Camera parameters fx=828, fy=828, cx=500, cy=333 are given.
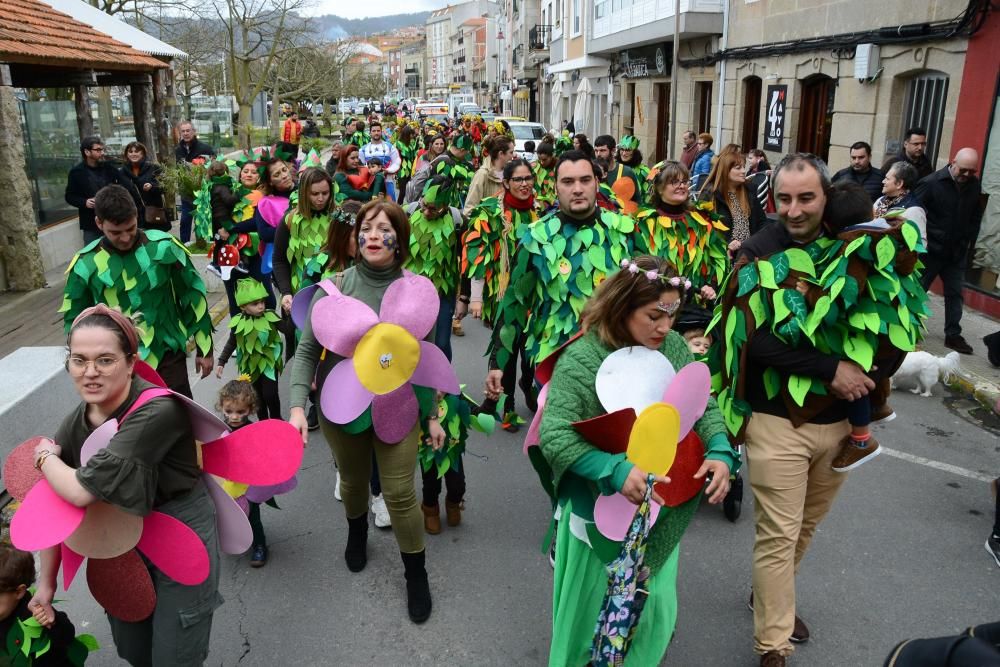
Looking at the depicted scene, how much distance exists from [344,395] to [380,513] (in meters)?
1.40

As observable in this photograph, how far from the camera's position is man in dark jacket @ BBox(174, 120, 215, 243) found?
12016 millimetres

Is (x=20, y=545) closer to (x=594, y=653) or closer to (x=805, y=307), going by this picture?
(x=594, y=653)

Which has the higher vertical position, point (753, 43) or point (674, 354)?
point (753, 43)

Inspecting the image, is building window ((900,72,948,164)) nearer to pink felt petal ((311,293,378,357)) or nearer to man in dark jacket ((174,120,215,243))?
pink felt petal ((311,293,378,357))

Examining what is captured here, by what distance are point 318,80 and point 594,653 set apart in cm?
4358

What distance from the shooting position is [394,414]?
3494 millimetres

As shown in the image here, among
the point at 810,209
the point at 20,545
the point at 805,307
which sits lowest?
the point at 20,545

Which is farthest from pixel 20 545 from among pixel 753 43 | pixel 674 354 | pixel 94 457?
pixel 753 43

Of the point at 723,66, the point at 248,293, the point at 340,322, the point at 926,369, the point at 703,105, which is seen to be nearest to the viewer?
the point at 340,322

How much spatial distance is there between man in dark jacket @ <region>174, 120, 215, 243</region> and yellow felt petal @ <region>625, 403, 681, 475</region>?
10.8m

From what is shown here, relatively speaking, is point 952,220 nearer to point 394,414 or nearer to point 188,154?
point 394,414

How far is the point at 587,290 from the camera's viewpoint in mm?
4145

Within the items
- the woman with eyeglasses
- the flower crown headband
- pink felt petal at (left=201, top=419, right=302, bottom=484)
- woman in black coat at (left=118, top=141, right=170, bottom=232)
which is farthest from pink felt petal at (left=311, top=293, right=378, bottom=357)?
woman in black coat at (left=118, top=141, right=170, bottom=232)

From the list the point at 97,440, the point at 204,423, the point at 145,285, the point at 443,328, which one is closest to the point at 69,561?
the point at 97,440
